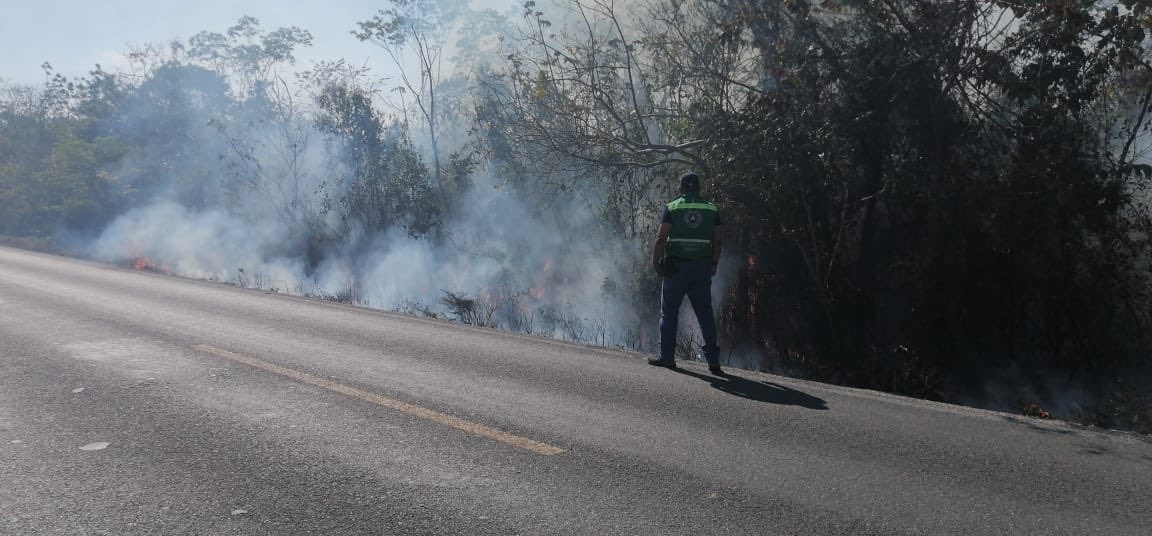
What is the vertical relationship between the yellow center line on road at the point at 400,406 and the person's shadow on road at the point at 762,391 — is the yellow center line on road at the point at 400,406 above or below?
below

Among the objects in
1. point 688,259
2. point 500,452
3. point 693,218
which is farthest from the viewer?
point 688,259

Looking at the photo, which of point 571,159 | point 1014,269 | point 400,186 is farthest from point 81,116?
point 1014,269

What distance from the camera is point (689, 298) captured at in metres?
7.93

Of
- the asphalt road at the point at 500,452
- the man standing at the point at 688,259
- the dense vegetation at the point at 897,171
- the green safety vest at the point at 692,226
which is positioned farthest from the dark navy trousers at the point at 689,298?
the dense vegetation at the point at 897,171

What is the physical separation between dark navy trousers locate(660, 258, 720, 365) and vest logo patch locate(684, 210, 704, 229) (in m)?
0.36

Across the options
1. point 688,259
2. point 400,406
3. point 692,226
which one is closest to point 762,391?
point 688,259

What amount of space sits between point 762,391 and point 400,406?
9.66 feet

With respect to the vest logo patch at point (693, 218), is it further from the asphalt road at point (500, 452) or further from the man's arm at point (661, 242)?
the asphalt road at point (500, 452)

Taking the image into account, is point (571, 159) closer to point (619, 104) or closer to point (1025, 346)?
point (619, 104)

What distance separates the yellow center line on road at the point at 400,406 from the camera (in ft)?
16.5

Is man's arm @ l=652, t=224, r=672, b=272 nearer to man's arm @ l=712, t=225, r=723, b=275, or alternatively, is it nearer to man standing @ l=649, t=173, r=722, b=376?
man standing @ l=649, t=173, r=722, b=376

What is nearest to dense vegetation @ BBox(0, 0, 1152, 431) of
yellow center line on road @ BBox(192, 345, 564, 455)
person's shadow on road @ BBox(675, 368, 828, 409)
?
person's shadow on road @ BBox(675, 368, 828, 409)

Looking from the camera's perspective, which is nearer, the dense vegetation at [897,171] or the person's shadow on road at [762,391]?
the person's shadow on road at [762,391]

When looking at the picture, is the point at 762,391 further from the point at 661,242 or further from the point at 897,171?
the point at 897,171
